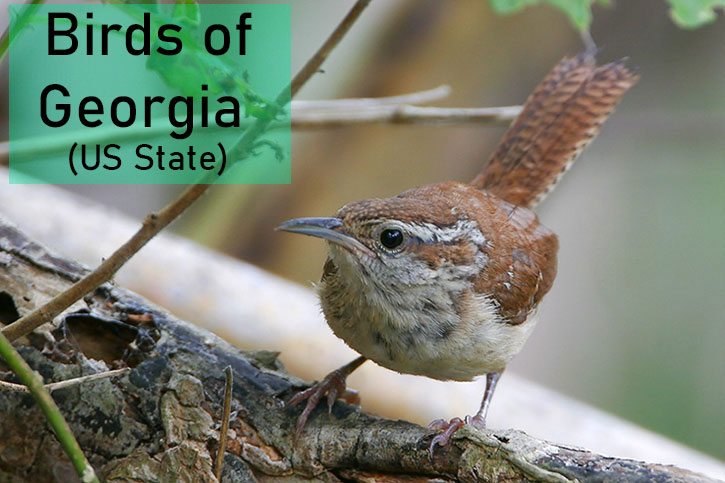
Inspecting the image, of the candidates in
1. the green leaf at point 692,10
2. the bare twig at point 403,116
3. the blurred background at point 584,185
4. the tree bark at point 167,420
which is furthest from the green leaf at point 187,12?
the blurred background at point 584,185

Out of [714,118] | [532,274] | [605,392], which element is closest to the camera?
[532,274]

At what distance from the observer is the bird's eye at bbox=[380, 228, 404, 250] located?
253 centimetres

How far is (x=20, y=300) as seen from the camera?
7.13 ft

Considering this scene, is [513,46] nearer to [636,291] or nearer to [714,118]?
[714,118]

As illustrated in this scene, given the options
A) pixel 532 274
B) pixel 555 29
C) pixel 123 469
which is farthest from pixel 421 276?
pixel 555 29

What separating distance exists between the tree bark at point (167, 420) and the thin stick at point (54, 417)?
48 centimetres

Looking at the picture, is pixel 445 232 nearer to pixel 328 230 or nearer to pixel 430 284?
pixel 430 284

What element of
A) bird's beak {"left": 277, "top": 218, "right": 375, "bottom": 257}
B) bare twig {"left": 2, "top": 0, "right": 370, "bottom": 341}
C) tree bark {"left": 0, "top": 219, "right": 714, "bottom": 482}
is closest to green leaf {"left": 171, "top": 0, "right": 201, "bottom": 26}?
bare twig {"left": 2, "top": 0, "right": 370, "bottom": 341}

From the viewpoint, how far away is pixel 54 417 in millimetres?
1612

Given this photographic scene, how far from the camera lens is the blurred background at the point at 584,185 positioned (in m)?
5.79

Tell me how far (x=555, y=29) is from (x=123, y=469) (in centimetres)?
499

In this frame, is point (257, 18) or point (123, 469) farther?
point (257, 18)

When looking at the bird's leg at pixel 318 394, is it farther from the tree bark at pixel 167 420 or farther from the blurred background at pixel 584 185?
the blurred background at pixel 584 185

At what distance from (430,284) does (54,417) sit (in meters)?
1.32
